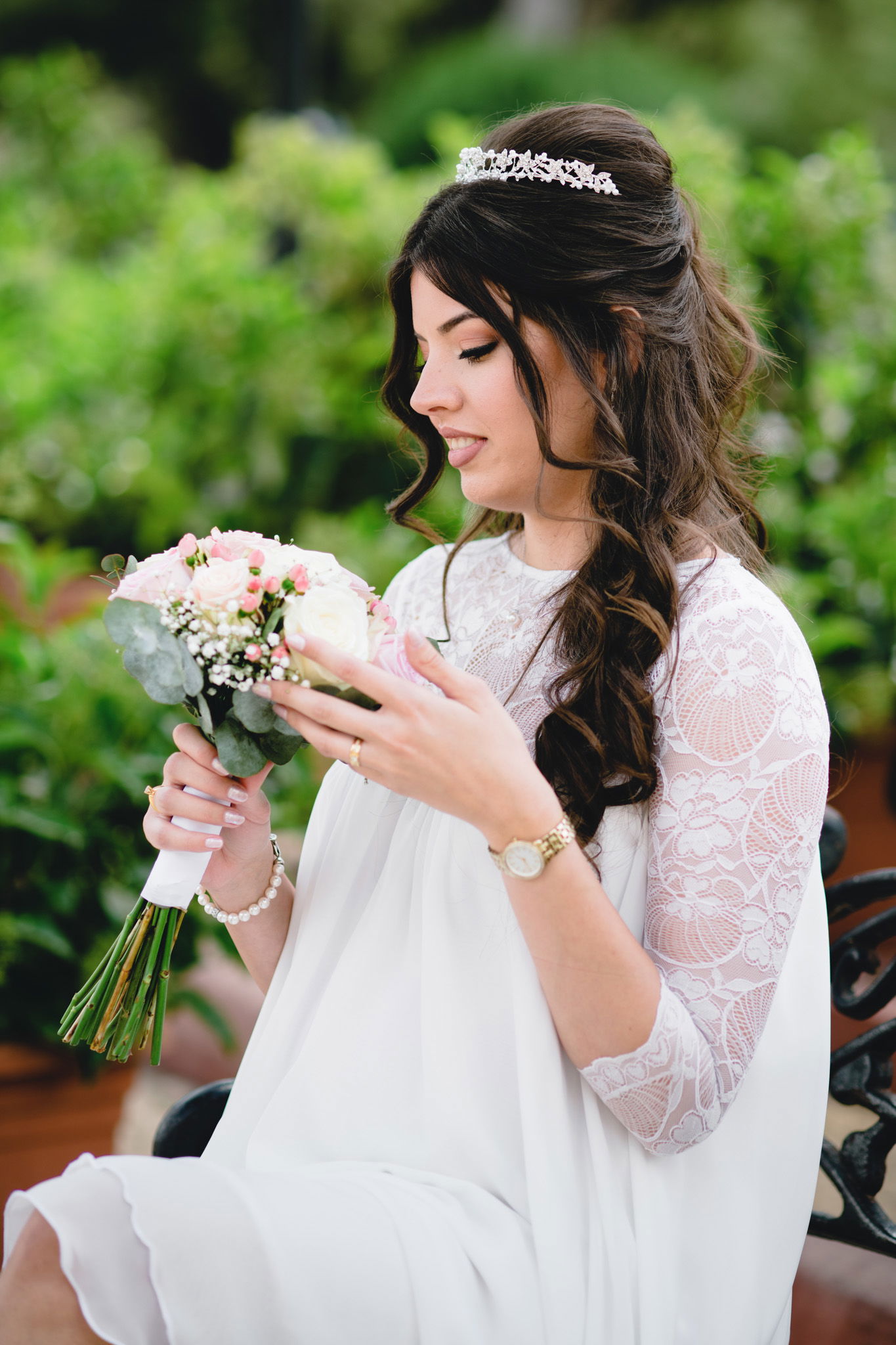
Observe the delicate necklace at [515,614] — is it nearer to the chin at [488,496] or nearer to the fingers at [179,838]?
the chin at [488,496]

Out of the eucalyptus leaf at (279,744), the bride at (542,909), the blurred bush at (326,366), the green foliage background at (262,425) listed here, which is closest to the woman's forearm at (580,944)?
the bride at (542,909)

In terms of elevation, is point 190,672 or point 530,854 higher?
point 190,672

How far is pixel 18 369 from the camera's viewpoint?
18.1 feet

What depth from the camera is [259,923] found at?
187 cm

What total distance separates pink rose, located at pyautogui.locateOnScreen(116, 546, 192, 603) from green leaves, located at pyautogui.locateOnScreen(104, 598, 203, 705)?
0.11ft

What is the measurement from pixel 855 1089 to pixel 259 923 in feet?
3.08

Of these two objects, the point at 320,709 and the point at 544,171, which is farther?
the point at 544,171

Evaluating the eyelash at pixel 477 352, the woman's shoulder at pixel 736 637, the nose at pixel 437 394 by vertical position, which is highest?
the eyelash at pixel 477 352

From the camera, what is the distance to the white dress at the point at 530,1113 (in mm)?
1348

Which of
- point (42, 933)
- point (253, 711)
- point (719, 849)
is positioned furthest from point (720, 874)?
point (42, 933)

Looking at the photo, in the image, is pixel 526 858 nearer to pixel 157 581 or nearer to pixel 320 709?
pixel 320 709

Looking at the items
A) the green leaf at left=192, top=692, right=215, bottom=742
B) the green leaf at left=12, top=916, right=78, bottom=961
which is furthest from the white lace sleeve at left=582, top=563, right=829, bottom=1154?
the green leaf at left=12, top=916, right=78, bottom=961

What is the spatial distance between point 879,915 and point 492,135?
1313 millimetres

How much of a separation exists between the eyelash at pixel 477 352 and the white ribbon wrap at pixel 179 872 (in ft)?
2.26
